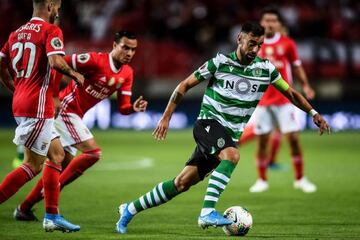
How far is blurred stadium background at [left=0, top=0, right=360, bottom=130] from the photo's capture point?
20797 millimetres

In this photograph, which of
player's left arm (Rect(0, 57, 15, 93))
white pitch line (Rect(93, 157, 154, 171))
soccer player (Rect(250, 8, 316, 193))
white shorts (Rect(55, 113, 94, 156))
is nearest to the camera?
player's left arm (Rect(0, 57, 15, 93))

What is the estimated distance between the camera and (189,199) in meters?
10.6

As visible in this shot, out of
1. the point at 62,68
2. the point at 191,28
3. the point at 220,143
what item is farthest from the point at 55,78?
the point at 191,28

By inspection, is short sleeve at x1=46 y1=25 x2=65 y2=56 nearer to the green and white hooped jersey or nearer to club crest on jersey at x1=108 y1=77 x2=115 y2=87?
the green and white hooped jersey

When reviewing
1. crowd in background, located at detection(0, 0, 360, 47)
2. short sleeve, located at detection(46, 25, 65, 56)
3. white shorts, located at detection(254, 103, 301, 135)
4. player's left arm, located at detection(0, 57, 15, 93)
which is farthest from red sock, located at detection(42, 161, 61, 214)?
crowd in background, located at detection(0, 0, 360, 47)

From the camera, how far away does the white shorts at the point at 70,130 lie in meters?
8.82

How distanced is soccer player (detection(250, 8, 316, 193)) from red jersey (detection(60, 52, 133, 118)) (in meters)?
3.26

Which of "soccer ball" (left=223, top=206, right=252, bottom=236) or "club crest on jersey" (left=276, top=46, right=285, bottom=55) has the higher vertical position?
"club crest on jersey" (left=276, top=46, right=285, bottom=55)

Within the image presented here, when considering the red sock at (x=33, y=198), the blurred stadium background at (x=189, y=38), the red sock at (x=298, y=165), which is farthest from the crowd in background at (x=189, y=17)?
the red sock at (x=33, y=198)

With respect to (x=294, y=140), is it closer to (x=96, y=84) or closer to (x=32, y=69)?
(x=96, y=84)

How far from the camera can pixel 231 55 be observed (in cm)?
792

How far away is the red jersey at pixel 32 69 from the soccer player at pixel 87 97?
1.10 meters

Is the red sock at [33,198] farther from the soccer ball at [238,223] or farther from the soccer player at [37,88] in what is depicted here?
the soccer ball at [238,223]

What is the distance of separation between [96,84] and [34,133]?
152cm
